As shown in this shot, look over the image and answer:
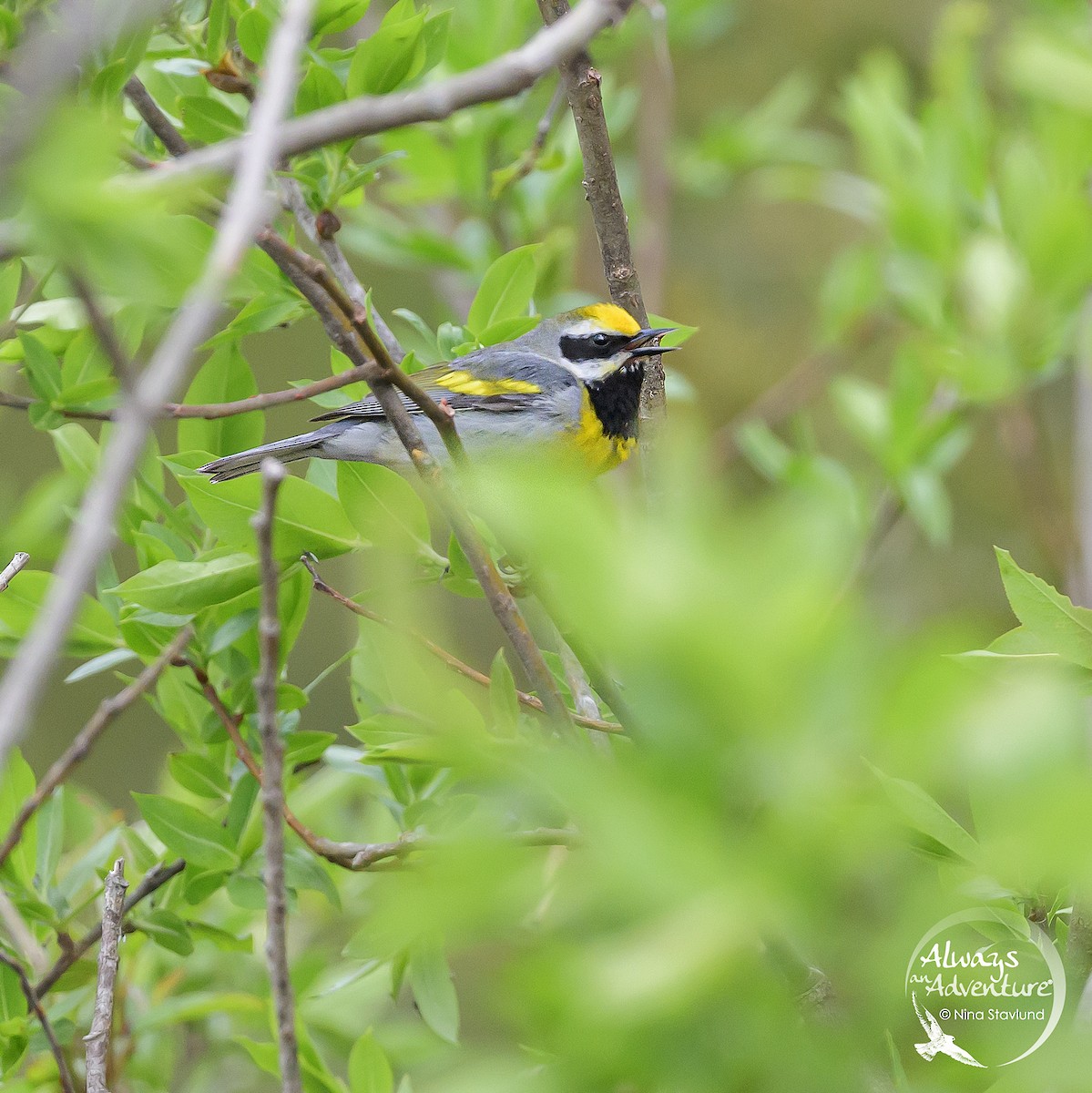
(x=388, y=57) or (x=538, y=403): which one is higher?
(x=388, y=57)

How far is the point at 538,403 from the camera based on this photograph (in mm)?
2496

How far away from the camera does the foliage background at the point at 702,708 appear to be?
45 cm

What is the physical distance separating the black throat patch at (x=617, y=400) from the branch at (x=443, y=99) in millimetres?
1876

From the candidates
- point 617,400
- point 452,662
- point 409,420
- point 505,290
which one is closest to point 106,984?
point 452,662

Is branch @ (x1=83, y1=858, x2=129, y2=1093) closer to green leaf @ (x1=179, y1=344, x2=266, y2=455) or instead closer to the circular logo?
green leaf @ (x1=179, y1=344, x2=266, y2=455)

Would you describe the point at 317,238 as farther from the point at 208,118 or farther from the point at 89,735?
the point at 89,735

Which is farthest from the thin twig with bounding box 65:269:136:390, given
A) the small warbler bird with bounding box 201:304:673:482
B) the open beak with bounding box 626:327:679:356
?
the small warbler bird with bounding box 201:304:673:482

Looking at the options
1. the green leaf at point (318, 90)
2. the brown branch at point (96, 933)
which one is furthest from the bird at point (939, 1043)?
the green leaf at point (318, 90)

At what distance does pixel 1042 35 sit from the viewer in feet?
3.34

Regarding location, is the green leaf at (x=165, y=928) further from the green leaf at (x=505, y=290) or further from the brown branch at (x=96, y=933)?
the green leaf at (x=505, y=290)

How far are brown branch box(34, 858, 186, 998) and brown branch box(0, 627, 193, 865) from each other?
12 centimetres

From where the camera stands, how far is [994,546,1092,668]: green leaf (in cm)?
86

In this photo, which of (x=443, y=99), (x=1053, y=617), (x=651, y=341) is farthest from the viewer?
(x=651, y=341)

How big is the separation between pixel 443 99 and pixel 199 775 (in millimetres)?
914
